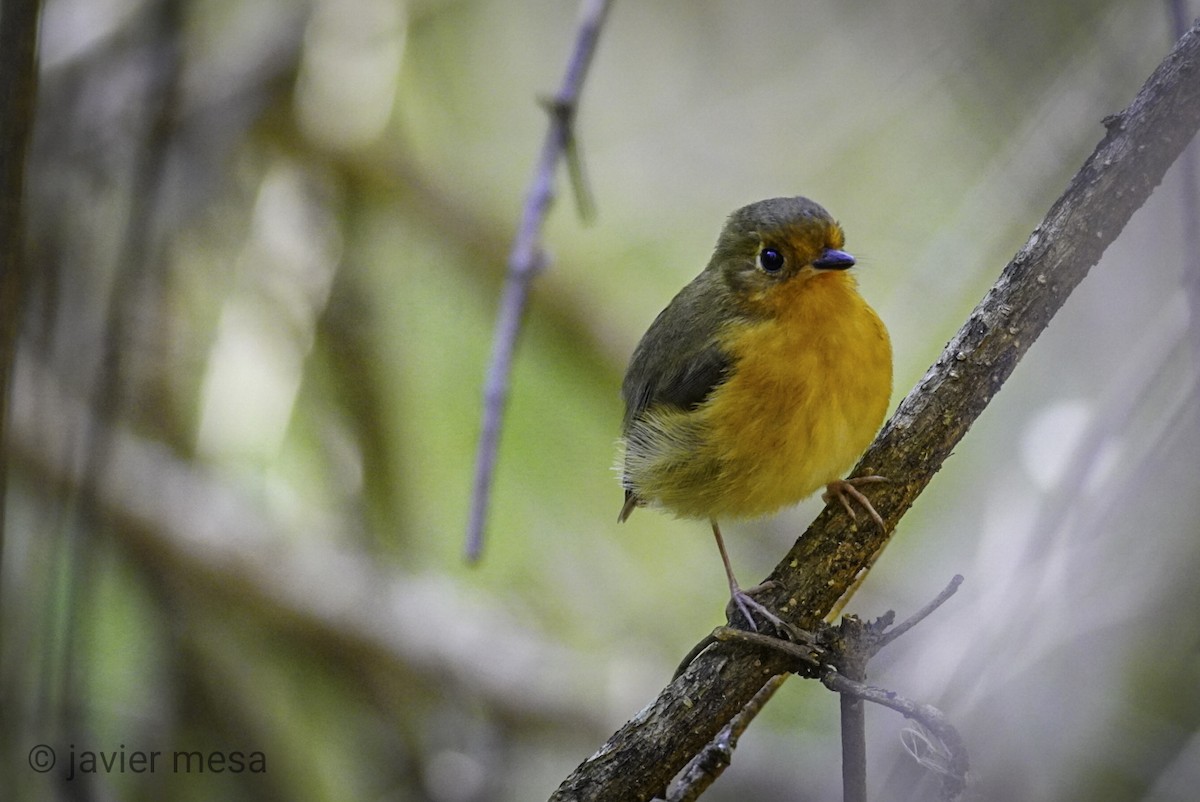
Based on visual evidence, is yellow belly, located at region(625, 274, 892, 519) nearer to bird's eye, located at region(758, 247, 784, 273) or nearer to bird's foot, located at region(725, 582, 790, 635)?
bird's eye, located at region(758, 247, 784, 273)

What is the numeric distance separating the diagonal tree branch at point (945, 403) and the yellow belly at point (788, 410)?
45 centimetres

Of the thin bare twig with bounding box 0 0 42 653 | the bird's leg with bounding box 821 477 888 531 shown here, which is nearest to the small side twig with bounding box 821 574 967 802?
the bird's leg with bounding box 821 477 888 531

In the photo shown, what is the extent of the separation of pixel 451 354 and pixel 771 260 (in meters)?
2.32

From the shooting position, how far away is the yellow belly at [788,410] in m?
2.51

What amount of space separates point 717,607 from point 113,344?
260cm

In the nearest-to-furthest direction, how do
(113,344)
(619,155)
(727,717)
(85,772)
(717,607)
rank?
(727,717)
(85,772)
(113,344)
(717,607)
(619,155)

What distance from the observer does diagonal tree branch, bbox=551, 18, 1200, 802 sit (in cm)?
172

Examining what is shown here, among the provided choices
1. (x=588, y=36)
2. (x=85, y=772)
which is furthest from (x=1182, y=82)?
(x=85, y=772)

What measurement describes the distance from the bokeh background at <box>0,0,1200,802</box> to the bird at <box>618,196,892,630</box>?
0.28 meters

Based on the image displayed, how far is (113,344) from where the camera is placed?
2977 mm

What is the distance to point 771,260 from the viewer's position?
277cm

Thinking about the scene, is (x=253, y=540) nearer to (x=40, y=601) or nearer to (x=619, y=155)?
(x=40, y=601)
